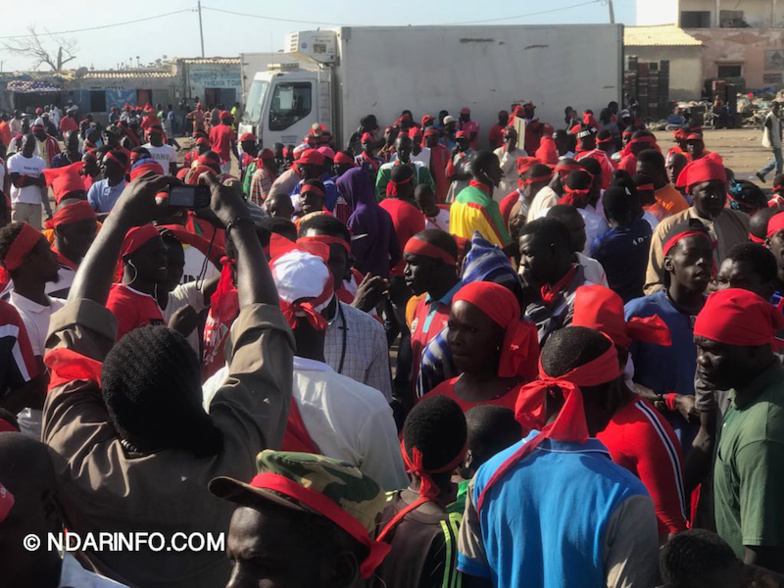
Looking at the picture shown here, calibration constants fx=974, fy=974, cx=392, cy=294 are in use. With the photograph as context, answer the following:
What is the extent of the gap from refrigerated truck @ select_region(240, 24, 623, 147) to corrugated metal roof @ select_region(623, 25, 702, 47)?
2401 centimetres

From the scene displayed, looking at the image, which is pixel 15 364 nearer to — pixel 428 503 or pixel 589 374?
pixel 428 503

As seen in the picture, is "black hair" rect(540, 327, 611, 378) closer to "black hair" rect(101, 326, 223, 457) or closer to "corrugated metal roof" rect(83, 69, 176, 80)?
"black hair" rect(101, 326, 223, 457)

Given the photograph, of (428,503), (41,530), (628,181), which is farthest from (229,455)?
(628,181)

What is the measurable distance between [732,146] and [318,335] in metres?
27.3

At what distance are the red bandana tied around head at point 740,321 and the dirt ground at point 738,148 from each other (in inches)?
663

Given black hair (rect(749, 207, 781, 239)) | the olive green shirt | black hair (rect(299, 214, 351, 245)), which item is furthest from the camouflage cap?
black hair (rect(749, 207, 781, 239))

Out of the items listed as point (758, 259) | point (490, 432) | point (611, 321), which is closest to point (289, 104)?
point (758, 259)

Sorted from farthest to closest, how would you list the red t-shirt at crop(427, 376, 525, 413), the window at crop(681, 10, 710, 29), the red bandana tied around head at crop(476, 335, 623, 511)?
1. the window at crop(681, 10, 710, 29)
2. the red t-shirt at crop(427, 376, 525, 413)
3. the red bandana tied around head at crop(476, 335, 623, 511)

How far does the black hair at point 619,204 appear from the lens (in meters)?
6.45

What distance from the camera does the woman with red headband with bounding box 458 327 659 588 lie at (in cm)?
242

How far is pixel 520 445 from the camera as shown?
260 cm

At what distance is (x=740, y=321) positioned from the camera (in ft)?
10.4

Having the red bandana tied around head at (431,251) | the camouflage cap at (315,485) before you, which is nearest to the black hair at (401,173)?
the red bandana tied around head at (431,251)

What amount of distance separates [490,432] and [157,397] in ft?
4.17
